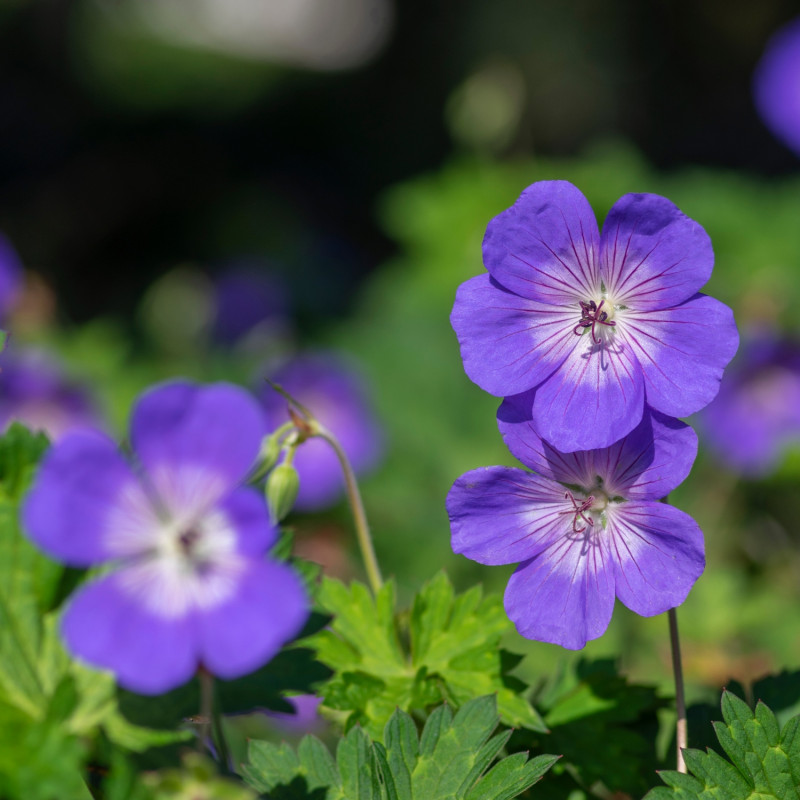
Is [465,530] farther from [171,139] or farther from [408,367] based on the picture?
[171,139]

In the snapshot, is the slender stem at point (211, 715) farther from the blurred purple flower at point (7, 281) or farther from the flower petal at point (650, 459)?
the blurred purple flower at point (7, 281)

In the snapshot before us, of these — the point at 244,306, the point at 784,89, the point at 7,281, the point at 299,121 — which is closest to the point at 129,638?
the point at 7,281

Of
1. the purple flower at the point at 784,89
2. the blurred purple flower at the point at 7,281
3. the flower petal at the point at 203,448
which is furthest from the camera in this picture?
the purple flower at the point at 784,89

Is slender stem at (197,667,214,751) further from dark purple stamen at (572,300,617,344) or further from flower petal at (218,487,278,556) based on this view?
dark purple stamen at (572,300,617,344)

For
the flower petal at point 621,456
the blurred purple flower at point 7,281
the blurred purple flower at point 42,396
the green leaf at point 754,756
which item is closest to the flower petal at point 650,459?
the flower petal at point 621,456

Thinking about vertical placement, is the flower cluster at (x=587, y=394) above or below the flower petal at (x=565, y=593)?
Answer: above

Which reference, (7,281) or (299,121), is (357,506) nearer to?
(7,281)

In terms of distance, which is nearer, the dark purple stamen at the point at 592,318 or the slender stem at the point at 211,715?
the slender stem at the point at 211,715
